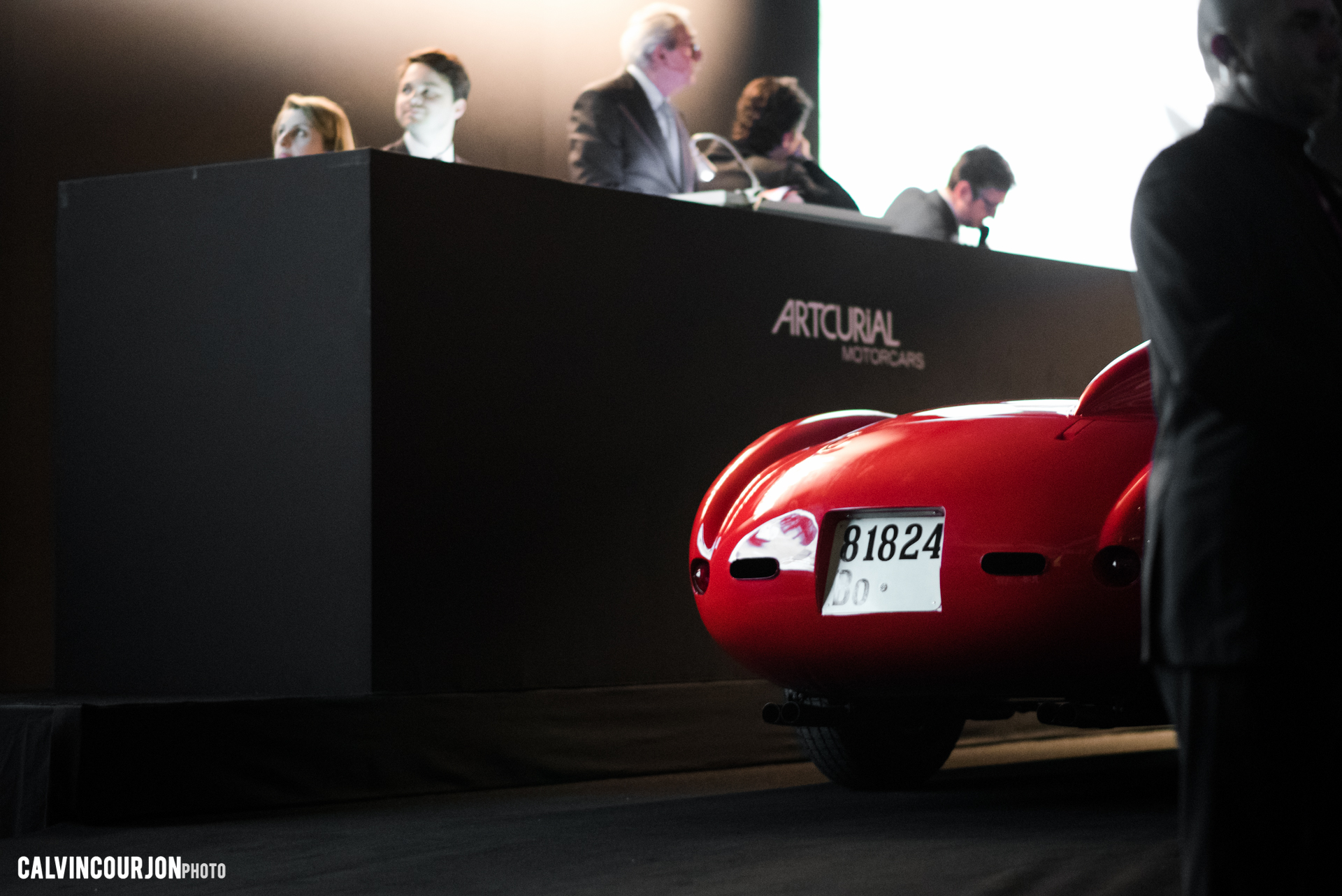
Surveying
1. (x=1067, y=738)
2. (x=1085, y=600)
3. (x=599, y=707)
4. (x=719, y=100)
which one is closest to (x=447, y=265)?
(x=599, y=707)

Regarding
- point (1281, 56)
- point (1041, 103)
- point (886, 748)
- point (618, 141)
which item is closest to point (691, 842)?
point (886, 748)

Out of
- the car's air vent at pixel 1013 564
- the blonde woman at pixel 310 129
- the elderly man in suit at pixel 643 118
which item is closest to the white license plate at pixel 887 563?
the car's air vent at pixel 1013 564

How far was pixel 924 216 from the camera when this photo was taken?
7.54 metres

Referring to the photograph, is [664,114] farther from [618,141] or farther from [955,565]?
[955,565]

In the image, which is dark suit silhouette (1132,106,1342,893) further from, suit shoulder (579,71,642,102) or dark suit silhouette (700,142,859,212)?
dark suit silhouette (700,142,859,212)

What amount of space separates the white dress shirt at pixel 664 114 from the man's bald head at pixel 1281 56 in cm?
500

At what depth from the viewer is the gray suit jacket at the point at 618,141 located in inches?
261

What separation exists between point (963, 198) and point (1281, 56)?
6.16 m

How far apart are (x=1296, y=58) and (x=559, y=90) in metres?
8.63

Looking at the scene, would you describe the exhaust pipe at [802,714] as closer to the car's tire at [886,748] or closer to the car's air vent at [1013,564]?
the car's tire at [886,748]

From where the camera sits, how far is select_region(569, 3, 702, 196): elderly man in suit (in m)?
6.63

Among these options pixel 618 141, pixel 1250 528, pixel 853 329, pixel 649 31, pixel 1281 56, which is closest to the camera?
pixel 1250 528

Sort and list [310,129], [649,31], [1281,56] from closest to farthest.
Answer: [1281,56] → [310,129] → [649,31]

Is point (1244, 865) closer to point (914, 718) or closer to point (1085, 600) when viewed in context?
point (1085, 600)
